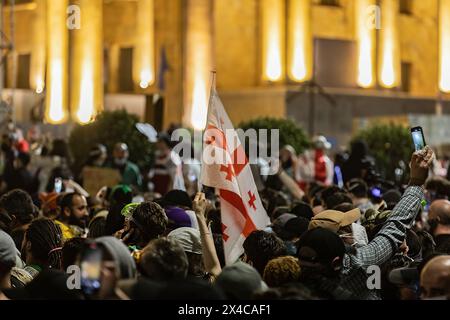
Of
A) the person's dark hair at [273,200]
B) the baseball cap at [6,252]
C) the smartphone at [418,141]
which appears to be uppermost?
the smartphone at [418,141]

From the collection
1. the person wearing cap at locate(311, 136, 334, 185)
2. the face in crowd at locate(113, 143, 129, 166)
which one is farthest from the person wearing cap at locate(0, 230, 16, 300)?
the person wearing cap at locate(311, 136, 334, 185)

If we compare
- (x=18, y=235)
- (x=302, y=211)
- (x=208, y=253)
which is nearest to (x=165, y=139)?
(x=302, y=211)

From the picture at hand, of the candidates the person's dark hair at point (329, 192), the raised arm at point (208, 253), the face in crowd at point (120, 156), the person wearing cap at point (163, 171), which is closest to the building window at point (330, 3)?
the person wearing cap at point (163, 171)

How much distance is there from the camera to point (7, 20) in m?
44.8

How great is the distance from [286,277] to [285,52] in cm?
3609

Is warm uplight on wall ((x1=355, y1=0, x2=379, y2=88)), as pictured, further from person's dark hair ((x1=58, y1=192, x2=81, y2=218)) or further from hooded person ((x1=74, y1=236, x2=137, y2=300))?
hooded person ((x1=74, y1=236, x2=137, y2=300))

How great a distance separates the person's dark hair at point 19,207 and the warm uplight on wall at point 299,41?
105ft

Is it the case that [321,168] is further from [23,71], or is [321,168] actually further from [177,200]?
[23,71]

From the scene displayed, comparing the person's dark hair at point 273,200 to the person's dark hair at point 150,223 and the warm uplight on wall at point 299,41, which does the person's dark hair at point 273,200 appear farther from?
the warm uplight on wall at point 299,41

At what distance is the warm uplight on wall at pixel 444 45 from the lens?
50.8 metres

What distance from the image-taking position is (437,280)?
21.5 ft

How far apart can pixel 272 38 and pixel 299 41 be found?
2.89 feet

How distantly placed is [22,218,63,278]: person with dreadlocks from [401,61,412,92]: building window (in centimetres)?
4214

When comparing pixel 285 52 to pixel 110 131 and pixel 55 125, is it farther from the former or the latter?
pixel 110 131
